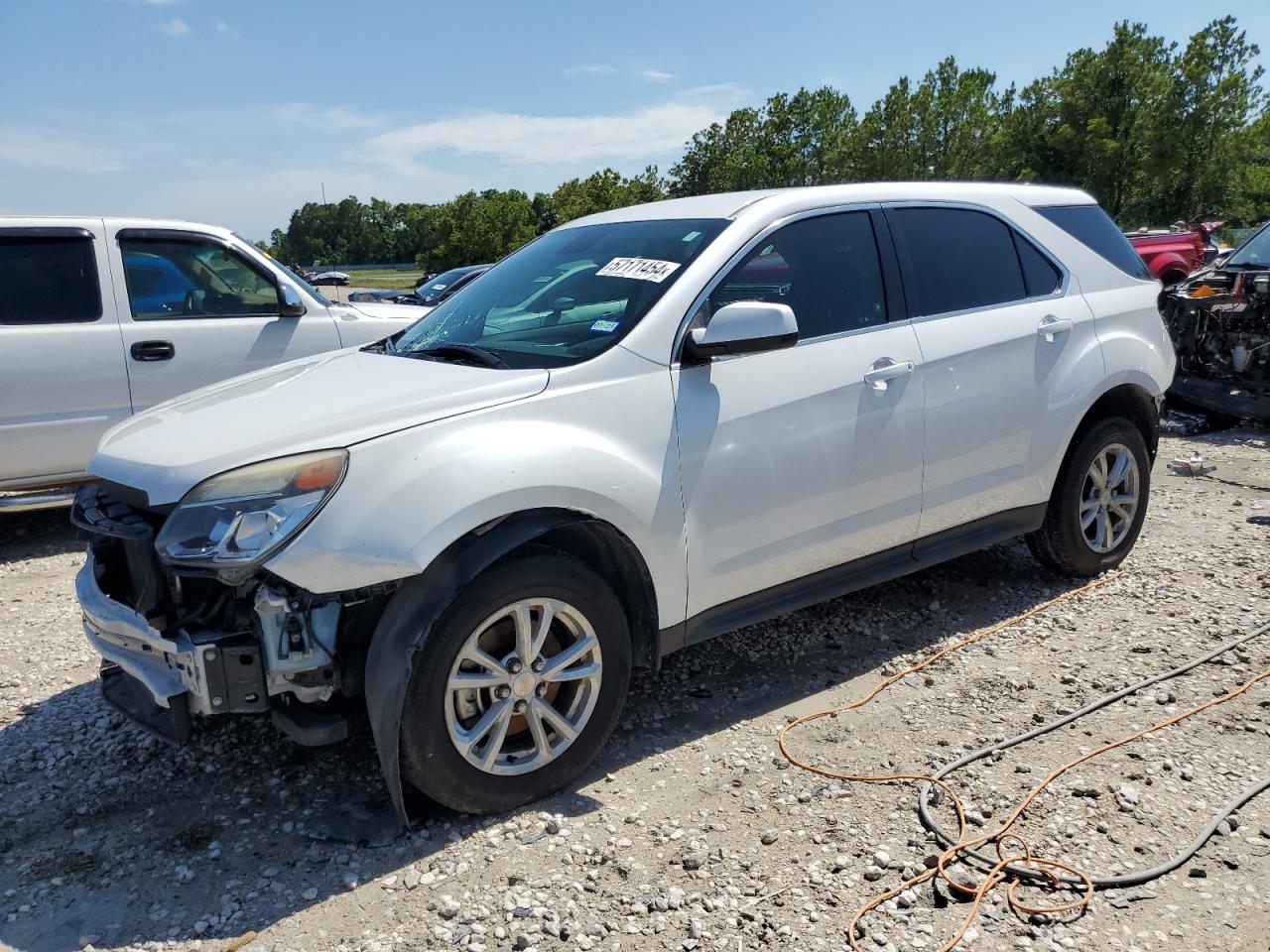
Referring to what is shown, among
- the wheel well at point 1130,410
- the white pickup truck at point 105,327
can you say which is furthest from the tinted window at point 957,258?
the white pickup truck at point 105,327

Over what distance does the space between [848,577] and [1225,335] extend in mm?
6655

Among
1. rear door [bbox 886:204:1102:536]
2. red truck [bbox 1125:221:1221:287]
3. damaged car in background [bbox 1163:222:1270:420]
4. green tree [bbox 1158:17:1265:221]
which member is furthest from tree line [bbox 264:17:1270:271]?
rear door [bbox 886:204:1102:536]

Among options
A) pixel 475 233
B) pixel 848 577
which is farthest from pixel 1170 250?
pixel 475 233

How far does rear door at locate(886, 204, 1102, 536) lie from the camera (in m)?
4.00

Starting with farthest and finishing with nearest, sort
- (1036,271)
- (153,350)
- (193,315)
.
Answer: (193,315) < (153,350) < (1036,271)

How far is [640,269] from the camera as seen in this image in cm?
357

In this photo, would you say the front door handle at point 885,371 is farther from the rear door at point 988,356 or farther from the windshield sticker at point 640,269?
the windshield sticker at point 640,269

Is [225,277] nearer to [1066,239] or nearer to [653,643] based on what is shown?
[653,643]

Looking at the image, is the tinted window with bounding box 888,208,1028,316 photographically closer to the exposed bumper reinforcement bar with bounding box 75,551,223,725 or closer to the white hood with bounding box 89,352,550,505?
the white hood with bounding box 89,352,550,505

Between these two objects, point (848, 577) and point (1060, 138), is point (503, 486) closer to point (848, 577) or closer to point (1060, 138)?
point (848, 577)

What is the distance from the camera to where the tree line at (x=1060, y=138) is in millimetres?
35781

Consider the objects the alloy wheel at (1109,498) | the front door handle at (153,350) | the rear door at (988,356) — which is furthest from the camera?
the front door handle at (153,350)

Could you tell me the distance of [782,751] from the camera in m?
3.41

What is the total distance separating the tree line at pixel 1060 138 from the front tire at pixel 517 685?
3997cm
